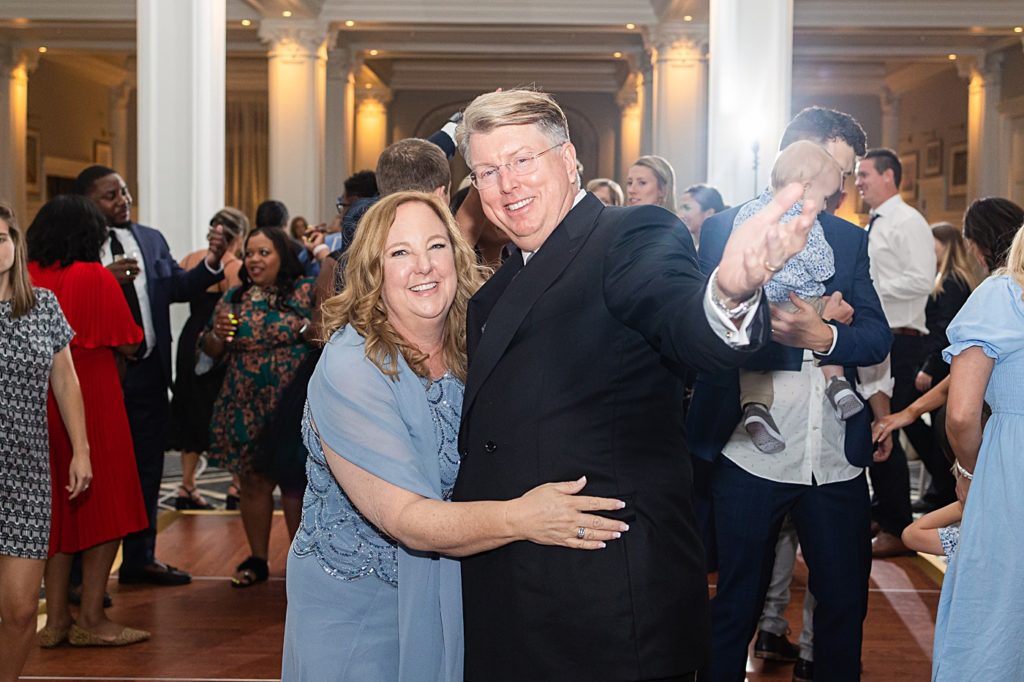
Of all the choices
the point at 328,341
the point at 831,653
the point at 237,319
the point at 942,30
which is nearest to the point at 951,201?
the point at 942,30

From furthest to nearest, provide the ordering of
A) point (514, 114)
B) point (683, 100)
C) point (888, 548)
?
1. point (683, 100)
2. point (888, 548)
3. point (514, 114)

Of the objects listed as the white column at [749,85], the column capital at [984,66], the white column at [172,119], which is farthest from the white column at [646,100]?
the white column at [172,119]

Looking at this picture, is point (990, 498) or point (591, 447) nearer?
point (591, 447)

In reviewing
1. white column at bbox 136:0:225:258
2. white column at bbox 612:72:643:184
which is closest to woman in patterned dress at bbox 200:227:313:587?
white column at bbox 136:0:225:258

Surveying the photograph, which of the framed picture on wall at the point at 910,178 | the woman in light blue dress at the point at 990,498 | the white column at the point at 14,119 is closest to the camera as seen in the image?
the woman in light blue dress at the point at 990,498

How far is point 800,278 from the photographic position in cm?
311

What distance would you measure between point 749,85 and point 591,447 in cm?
638

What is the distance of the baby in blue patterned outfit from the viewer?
300 cm

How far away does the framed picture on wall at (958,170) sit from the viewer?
1794 cm

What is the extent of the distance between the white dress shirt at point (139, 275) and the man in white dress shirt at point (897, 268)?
346cm

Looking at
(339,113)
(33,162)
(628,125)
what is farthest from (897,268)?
(33,162)

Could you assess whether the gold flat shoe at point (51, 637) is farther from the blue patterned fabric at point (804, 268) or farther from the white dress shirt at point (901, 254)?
the white dress shirt at point (901, 254)

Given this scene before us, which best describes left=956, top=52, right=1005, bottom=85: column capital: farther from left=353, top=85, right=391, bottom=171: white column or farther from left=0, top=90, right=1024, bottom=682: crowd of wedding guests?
left=0, top=90, right=1024, bottom=682: crowd of wedding guests

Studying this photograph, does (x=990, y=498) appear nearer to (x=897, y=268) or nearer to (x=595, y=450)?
(x=595, y=450)
